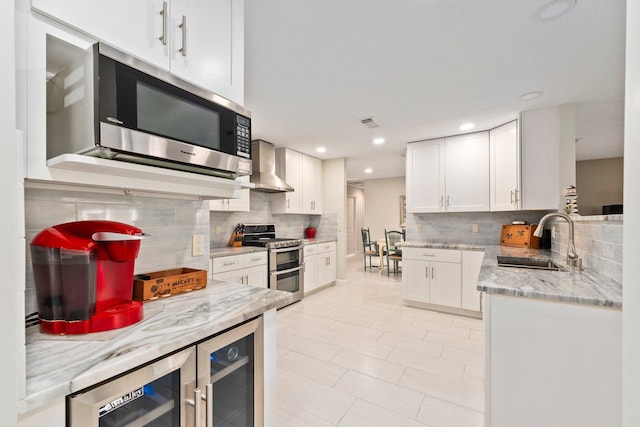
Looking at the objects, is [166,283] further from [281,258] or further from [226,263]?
[281,258]

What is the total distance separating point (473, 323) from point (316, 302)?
2.01 m

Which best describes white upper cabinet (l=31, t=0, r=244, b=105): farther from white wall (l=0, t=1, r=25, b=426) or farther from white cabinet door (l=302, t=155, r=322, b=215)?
white cabinet door (l=302, t=155, r=322, b=215)

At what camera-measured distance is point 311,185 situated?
5004mm

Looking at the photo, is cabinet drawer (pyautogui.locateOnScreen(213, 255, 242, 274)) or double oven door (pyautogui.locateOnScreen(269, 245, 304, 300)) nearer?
cabinet drawer (pyautogui.locateOnScreen(213, 255, 242, 274))

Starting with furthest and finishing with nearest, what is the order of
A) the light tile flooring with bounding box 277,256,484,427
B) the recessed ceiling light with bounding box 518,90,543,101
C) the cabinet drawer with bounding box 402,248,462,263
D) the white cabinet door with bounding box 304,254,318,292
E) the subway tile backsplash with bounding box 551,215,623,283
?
the white cabinet door with bounding box 304,254,318,292 → the cabinet drawer with bounding box 402,248,462,263 → the recessed ceiling light with bounding box 518,90,543,101 → the light tile flooring with bounding box 277,256,484,427 → the subway tile backsplash with bounding box 551,215,623,283

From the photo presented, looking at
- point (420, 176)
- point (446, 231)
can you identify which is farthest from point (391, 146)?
point (446, 231)

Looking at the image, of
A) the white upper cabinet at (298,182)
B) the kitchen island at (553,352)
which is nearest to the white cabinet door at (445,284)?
the kitchen island at (553,352)

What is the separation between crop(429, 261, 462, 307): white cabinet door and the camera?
3.58 m

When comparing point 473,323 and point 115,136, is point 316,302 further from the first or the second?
point 115,136

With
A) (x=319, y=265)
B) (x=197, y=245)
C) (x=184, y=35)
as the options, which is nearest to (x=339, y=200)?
(x=319, y=265)

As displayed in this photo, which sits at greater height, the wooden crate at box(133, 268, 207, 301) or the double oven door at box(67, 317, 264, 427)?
the wooden crate at box(133, 268, 207, 301)

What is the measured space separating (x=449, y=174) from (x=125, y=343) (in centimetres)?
397

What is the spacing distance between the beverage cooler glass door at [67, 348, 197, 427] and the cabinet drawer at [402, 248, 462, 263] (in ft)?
11.3

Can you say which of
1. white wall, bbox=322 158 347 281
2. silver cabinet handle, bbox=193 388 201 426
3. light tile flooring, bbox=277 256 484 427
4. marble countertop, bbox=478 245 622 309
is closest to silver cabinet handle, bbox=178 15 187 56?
silver cabinet handle, bbox=193 388 201 426
